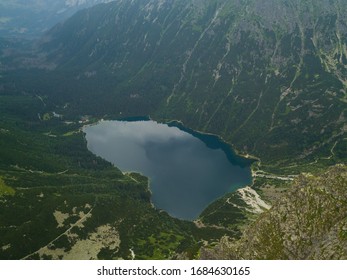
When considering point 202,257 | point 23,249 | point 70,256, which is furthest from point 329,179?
point 23,249

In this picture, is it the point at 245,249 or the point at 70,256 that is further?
the point at 70,256

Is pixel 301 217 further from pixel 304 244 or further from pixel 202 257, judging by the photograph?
pixel 202 257
